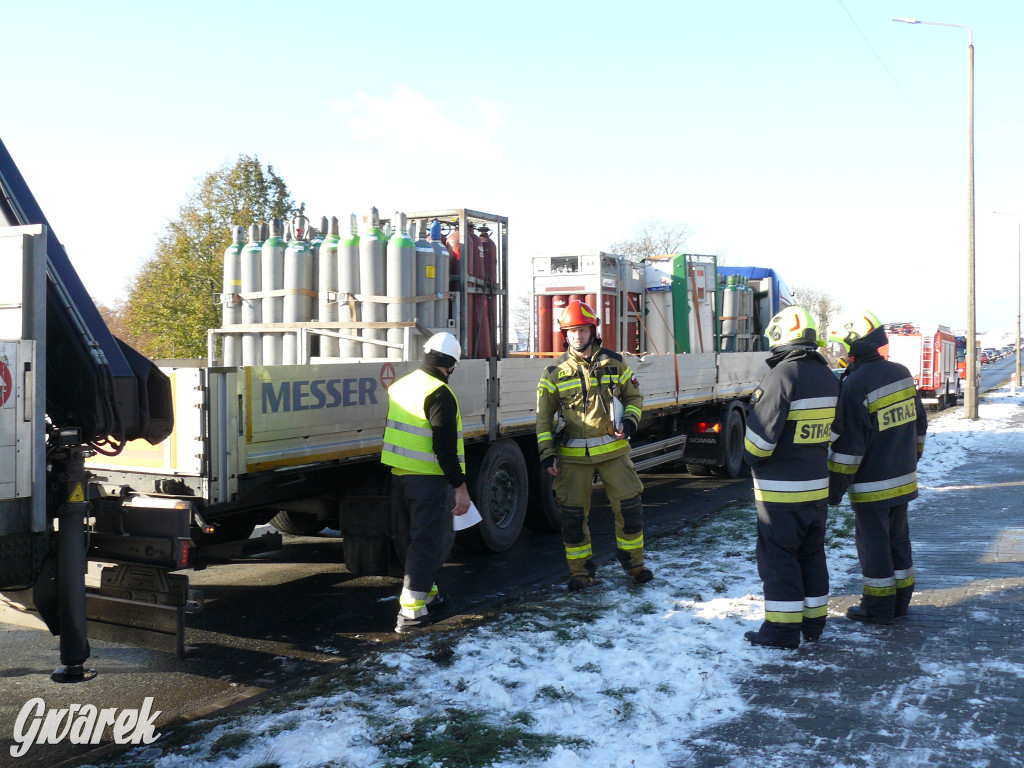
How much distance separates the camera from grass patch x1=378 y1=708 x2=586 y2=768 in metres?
3.60

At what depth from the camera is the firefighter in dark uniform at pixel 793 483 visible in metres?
4.96

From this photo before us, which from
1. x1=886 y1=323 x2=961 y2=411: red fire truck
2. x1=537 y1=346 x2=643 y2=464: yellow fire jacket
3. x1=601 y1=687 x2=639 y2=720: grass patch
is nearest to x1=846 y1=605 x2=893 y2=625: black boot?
x1=537 y1=346 x2=643 y2=464: yellow fire jacket

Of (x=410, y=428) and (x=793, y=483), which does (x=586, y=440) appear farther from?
(x=793, y=483)

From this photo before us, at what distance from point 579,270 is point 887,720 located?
860 centimetres

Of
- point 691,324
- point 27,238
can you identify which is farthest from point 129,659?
Answer: point 691,324

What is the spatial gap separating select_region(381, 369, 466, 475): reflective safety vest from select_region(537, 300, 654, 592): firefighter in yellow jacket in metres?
0.97

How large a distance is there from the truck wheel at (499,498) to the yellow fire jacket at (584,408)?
1.16 m

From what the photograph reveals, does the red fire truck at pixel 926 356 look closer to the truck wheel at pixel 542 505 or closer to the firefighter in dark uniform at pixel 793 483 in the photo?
the truck wheel at pixel 542 505

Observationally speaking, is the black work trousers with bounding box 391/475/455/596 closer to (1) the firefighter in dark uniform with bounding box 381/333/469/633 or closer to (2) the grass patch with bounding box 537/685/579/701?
(1) the firefighter in dark uniform with bounding box 381/333/469/633

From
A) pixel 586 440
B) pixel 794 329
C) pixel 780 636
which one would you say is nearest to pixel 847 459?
pixel 794 329

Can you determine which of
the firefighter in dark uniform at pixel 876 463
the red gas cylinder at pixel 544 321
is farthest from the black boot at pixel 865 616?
the red gas cylinder at pixel 544 321

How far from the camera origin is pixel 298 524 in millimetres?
7473

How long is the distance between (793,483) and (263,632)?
3408mm

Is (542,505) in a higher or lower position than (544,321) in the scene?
lower
